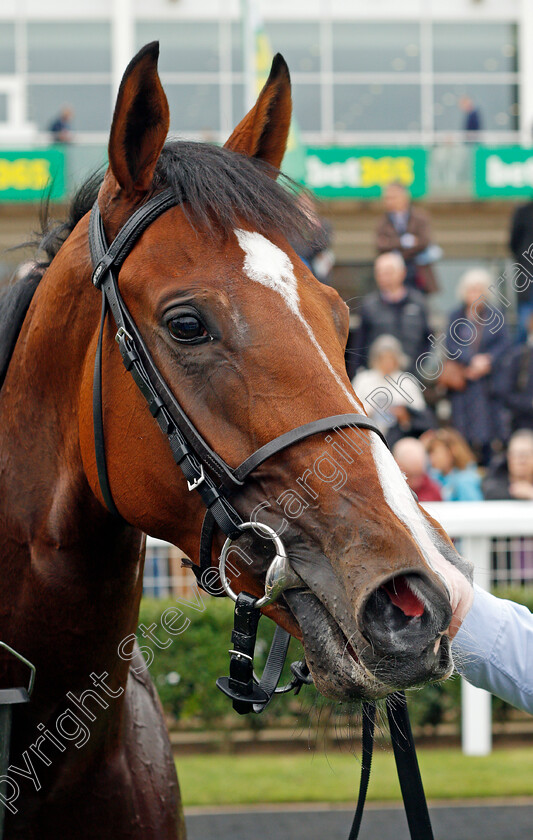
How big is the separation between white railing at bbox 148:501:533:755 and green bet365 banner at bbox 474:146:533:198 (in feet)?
33.6

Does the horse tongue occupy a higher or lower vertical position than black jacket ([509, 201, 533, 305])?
lower

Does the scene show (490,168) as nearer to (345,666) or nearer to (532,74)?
(532,74)

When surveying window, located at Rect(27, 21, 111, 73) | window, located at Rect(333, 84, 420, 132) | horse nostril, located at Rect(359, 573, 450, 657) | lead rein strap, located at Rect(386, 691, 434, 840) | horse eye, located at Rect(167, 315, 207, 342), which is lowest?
lead rein strap, located at Rect(386, 691, 434, 840)

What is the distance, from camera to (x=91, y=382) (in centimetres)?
189

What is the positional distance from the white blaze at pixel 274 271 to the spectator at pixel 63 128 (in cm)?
1478

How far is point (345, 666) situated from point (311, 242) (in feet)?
2.97

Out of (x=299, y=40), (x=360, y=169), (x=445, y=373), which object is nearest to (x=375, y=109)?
(x=299, y=40)

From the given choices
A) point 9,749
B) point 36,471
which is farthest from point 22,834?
point 36,471

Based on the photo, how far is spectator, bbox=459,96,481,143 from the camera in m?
16.2

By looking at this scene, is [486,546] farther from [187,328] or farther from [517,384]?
[187,328]

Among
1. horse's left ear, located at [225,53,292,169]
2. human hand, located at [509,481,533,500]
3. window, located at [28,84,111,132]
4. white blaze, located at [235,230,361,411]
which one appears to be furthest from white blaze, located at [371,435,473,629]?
window, located at [28,84,111,132]

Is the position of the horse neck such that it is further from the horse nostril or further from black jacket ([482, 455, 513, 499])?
black jacket ([482, 455, 513, 499])

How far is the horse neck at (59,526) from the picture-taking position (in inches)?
77.0

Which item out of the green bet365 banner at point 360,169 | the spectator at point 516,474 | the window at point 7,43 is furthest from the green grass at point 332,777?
the window at point 7,43
